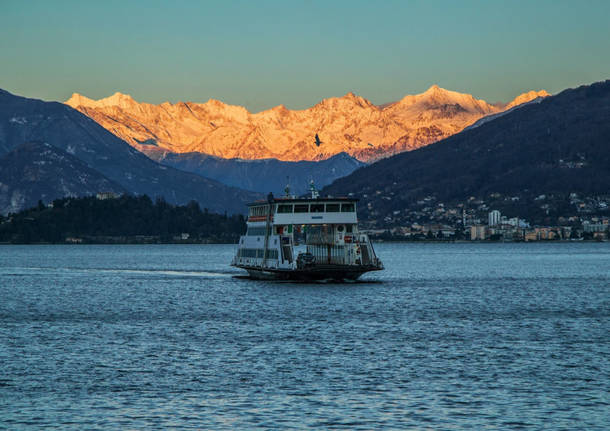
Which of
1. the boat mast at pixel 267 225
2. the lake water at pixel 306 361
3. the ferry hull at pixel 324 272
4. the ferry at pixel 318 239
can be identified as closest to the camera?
the lake water at pixel 306 361

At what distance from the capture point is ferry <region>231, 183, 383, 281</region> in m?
118

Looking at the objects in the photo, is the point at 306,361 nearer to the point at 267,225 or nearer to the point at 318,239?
the point at 318,239

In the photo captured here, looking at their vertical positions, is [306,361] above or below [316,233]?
below

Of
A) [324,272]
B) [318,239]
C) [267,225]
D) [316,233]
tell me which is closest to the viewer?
[324,272]

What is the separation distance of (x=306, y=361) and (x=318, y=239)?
60140 millimetres

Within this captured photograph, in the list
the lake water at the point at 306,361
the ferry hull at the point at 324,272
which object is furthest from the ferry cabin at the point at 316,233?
the lake water at the point at 306,361

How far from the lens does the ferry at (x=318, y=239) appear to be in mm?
117875

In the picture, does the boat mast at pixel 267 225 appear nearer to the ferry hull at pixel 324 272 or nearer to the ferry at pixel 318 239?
the ferry at pixel 318 239

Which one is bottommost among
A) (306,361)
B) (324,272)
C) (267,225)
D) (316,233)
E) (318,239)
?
(306,361)

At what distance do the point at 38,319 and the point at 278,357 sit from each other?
115 ft

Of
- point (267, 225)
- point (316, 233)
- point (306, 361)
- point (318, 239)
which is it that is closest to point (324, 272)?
point (318, 239)

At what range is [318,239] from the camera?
121 metres

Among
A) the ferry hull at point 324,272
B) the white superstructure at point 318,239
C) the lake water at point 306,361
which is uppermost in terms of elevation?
the white superstructure at point 318,239

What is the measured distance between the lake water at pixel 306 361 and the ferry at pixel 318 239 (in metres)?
3.48
